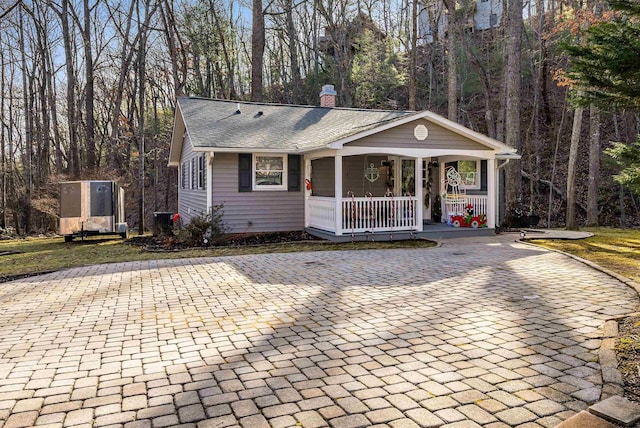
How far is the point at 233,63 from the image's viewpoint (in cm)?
2523

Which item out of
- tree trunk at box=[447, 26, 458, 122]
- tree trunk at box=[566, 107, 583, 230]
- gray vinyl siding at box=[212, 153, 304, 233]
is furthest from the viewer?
tree trunk at box=[447, 26, 458, 122]

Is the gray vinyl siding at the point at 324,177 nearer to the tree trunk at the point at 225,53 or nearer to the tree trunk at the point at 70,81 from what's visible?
the tree trunk at the point at 70,81

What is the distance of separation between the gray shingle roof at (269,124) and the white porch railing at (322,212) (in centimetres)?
145

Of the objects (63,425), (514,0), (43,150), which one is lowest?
(63,425)

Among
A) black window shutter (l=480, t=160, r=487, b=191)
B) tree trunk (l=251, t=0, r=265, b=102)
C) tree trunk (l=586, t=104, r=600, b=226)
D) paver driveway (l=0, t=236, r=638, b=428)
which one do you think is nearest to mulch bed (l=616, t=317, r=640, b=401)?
paver driveway (l=0, t=236, r=638, b=428)

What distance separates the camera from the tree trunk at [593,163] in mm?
15539

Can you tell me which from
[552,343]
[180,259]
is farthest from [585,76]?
[180,259]

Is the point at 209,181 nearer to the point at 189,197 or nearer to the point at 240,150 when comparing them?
the point at 240,150

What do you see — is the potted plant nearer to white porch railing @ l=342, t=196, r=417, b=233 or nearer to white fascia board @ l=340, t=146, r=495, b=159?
white fascia board @ l=340, t=146, r=495, b=159

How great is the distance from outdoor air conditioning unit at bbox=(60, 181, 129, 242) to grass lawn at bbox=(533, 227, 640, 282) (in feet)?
40.8

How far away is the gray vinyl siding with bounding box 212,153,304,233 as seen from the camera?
12.3m

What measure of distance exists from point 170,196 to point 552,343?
1105 inches

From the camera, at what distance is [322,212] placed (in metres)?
12.2

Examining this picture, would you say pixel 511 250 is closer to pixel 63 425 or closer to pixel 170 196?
pixel 63 425
